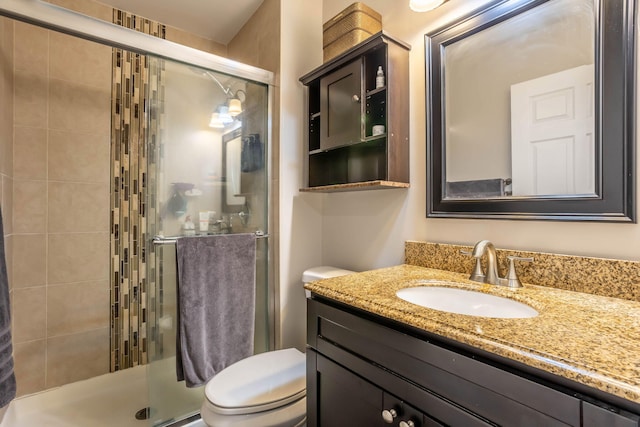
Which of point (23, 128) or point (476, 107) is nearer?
point (476, 107)

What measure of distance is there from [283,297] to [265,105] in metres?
1.13

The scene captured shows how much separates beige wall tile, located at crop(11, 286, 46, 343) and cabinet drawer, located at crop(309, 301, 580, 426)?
1934mm

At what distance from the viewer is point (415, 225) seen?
138 cm

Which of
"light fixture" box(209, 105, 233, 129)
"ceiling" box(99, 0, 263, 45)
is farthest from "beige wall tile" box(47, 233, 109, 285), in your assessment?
"ceiling" box(99, 0, 263, 45)

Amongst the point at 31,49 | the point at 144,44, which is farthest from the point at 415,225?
the point at 31,49

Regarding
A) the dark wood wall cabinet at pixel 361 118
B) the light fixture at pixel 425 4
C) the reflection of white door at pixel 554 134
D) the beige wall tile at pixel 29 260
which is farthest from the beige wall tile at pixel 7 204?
the reflection of white door at pixel 554 134

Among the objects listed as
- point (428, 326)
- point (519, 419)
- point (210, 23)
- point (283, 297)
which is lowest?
point (283, 297)

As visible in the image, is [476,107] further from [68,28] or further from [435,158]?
[68,28]

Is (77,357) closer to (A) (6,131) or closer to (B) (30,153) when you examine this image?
(B) (30,153)

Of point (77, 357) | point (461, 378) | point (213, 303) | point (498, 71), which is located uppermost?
point (498, 71)

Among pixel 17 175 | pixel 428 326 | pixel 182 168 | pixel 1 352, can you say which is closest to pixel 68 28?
pixel 182 168

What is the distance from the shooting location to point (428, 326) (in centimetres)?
67

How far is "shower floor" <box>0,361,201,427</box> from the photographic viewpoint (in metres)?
1.61

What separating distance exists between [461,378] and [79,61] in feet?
8.42
